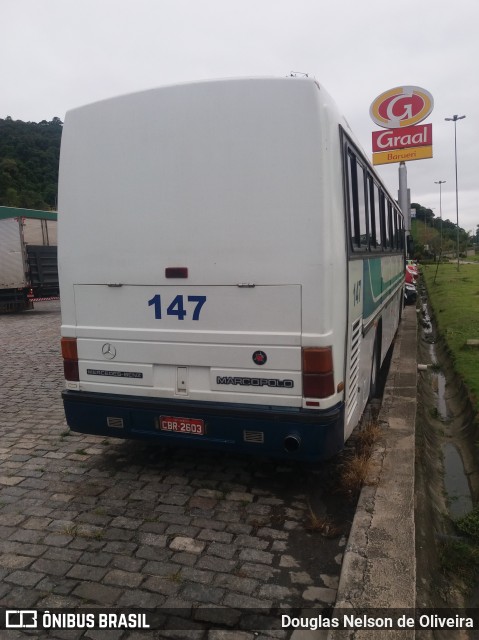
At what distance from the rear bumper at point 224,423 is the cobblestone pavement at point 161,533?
479mm

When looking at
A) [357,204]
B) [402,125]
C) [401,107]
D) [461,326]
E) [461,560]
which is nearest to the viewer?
[461,560]

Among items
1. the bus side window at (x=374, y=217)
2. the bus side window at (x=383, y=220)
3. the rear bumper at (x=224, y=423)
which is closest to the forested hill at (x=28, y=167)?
the bus side window at (x=383, y=220)

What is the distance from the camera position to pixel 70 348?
4.79 metres

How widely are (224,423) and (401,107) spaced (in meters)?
27.7

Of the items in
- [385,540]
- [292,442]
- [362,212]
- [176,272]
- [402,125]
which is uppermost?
[402,125]

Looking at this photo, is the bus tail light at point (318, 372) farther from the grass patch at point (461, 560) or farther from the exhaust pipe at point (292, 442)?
the grass patch at point (461, 560)

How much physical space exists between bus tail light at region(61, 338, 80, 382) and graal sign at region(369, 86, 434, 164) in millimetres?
26669

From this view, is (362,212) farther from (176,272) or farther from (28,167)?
(28,167)

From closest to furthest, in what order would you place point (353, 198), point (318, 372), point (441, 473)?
point (318, 372) < point (353, 198) < point (441, 473)

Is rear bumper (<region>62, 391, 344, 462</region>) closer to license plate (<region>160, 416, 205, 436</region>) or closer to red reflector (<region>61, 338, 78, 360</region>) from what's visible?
license plate (<region>160, 416, 205, 436</region>)

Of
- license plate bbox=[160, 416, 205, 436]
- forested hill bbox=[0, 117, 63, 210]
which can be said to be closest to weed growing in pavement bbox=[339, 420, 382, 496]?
license plate bbox=[160, 416, 205, 436]

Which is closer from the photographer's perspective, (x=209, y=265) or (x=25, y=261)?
(x=209, y=265)

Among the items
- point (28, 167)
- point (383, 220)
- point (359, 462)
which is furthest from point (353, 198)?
point (28, 167)

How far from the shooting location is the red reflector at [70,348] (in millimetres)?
4766
